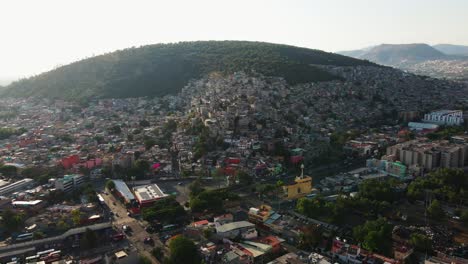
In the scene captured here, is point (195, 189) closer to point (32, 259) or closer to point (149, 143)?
point (32, 259)

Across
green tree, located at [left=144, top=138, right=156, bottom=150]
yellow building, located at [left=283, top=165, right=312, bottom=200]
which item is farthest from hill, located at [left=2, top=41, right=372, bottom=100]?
yellow building, located at [left=283, top=165, right=312, bottom=200]

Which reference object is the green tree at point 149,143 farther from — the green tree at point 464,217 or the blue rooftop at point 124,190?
the green tree at point 464,217

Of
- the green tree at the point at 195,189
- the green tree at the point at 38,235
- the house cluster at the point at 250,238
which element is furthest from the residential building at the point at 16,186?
the house cluster at the point at 250,238

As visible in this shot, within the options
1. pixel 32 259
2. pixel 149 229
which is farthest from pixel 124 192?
pixel 32 259

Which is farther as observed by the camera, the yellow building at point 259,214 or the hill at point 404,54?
the hill at point 404,54

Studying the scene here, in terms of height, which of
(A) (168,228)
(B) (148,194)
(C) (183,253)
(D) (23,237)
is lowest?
(A) (168,228)
